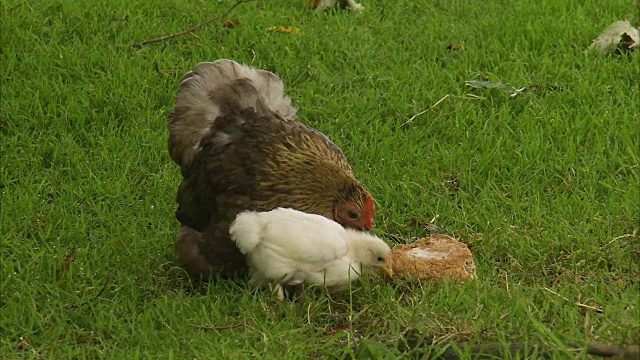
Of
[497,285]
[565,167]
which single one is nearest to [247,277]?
[497,285]

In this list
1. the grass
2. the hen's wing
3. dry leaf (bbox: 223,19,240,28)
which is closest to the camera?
the grass

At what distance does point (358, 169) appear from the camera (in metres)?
5.76

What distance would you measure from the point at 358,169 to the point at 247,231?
60.5 inches

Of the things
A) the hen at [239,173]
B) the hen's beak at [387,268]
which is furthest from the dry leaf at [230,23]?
the hen's beak at [387,268]

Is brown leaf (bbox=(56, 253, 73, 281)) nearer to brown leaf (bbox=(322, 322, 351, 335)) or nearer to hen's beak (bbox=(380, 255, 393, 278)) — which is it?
brown leaf (bbox=(322, 322, 351, 335))

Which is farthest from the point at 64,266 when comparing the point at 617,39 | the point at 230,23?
the point at 617,39

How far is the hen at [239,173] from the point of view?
458cm

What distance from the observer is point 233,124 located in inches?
190

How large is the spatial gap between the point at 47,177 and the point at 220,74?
1.36 metres

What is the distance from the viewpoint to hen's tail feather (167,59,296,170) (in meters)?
4.95

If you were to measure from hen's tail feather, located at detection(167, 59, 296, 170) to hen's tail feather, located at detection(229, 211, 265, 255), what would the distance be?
0.63 m

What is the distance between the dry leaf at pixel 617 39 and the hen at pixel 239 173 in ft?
8.76

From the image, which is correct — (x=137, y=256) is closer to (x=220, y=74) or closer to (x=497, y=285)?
(x=220, y=74)

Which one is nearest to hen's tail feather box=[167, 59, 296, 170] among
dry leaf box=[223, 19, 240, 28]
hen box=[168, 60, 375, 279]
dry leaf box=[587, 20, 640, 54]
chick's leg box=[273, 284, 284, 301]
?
hen box=[168, 60, 375, 279]
